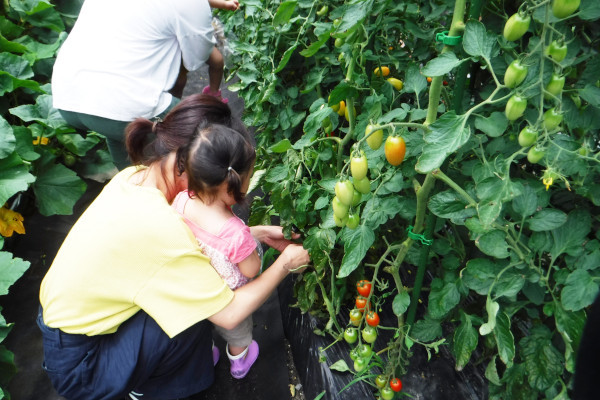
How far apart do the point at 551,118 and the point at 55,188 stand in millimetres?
2172

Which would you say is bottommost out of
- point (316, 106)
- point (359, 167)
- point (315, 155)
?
point (315, 155)

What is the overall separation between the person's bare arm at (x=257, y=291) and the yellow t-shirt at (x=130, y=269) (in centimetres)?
8

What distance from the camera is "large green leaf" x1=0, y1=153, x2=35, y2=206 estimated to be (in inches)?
71.7

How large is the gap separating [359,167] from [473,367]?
890mm

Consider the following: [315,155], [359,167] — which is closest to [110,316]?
[315,155]

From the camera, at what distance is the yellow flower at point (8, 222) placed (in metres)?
2.00

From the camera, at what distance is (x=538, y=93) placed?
28.6 inches

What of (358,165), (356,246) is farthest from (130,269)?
(358,165)

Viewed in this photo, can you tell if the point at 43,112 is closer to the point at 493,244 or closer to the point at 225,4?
the point at 225,4

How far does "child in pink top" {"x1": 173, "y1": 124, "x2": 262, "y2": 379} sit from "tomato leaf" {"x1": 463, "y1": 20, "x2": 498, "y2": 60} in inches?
26.2

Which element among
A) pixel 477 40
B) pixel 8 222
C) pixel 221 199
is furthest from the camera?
pixel 8 222

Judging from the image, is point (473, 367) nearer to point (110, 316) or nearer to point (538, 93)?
point (538, 93)

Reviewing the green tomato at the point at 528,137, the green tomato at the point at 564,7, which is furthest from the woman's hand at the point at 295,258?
the green tomato at the point at 564,7

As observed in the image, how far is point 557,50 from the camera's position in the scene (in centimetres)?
67
